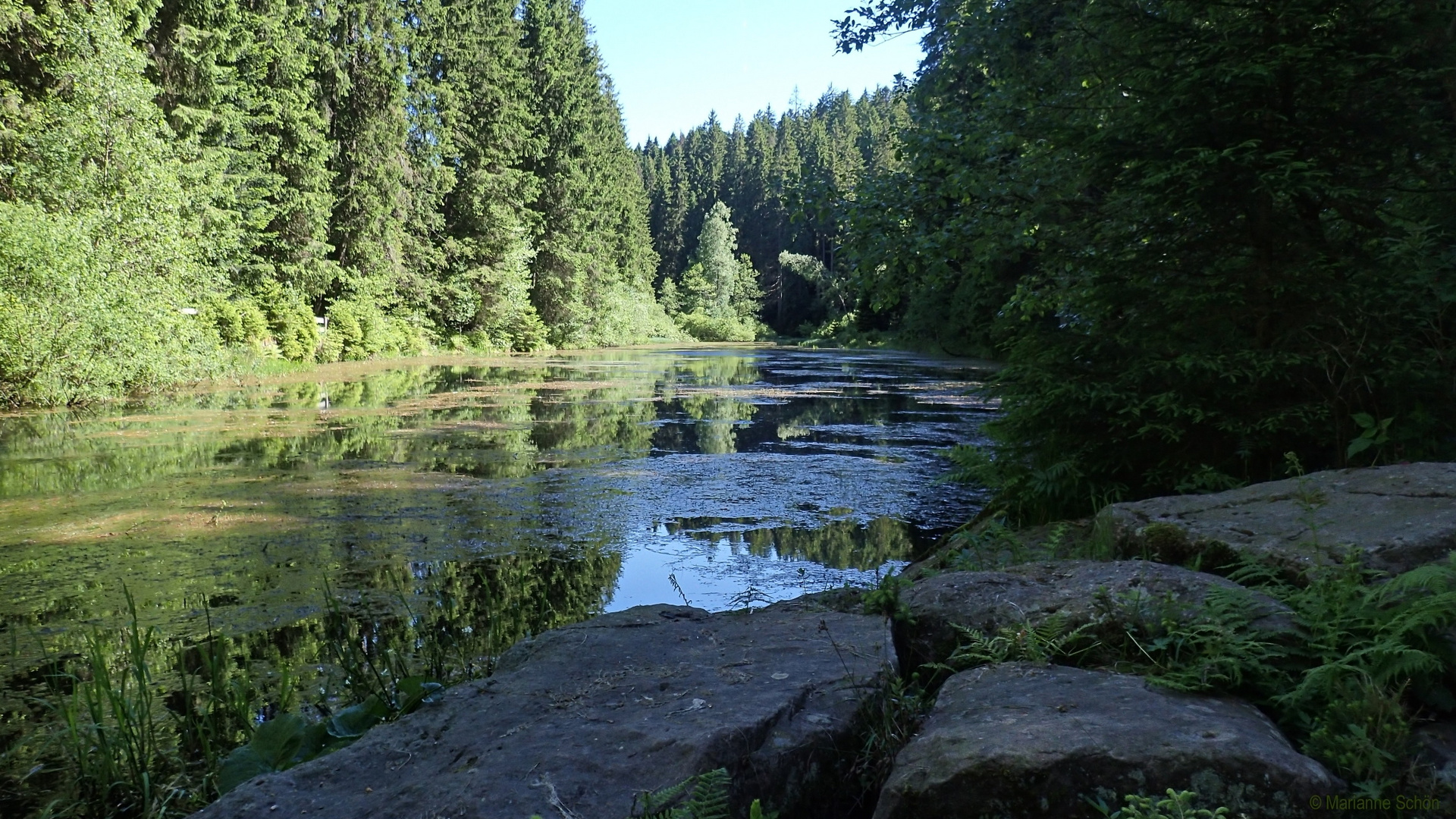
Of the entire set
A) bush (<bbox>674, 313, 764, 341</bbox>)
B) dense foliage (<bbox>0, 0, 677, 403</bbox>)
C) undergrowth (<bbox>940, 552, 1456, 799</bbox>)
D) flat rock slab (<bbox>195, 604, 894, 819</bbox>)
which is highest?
dense foliage (<bbox>0, 0, 677, 403</bbox>)

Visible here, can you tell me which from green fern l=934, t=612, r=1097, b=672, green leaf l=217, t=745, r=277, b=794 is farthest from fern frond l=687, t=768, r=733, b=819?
green leaf l=217, t=745, r=277, b=794

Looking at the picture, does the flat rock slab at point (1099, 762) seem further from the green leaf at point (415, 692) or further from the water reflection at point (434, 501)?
the water reflection at point (434, 501)

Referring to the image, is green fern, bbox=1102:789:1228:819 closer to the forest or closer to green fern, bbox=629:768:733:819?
green fern, bbox=629:768:733:819

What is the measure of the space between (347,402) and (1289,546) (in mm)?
13890

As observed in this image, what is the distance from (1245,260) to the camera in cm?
491

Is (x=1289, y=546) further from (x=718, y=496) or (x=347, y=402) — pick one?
(x=347, y=402)

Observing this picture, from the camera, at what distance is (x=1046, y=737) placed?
6.05 ft

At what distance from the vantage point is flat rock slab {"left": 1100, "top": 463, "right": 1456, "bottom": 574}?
262cm

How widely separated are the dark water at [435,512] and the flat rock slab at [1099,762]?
2.04 m

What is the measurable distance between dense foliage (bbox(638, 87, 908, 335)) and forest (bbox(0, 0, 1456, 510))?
35979 mm

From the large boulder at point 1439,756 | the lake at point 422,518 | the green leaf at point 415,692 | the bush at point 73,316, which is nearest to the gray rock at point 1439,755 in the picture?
the large boulder at point 1439,756

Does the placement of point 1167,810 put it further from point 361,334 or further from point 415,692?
point 361,334

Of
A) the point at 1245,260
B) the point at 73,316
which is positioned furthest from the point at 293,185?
the point at 1245,260

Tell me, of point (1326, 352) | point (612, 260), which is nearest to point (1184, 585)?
point (1326, 352)
